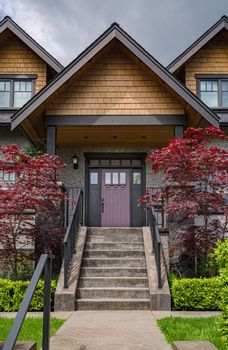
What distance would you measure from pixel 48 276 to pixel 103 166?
10221 mm

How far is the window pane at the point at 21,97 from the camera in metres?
14.2

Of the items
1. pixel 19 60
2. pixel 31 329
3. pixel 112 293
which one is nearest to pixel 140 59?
pixel 19 60

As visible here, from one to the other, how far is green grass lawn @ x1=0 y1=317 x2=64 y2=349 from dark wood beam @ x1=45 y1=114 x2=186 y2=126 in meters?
5.94

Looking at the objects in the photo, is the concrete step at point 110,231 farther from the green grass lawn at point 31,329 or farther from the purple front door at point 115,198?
the green grass lawn at point 31,329

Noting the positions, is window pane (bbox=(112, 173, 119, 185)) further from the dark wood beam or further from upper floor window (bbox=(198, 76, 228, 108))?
upper floor window (bbox=(198, 76, 228, 108))

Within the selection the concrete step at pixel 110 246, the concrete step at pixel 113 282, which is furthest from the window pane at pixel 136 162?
the concrete step at pixel 113 282

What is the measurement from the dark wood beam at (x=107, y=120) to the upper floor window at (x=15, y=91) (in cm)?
328

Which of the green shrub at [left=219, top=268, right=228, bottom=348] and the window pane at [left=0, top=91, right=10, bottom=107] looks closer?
the green shrub at [left=219, top=268, right=228, bottom=348]

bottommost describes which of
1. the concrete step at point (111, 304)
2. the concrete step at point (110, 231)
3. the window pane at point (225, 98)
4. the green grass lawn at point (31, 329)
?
the concrete step at point (111, 304)

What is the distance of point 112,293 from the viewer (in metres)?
8.42

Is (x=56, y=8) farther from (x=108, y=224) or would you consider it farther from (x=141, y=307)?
(x=141, y=307)

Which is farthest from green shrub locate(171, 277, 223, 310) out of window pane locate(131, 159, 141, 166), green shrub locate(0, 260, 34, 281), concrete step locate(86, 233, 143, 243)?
window pane locate(131, 159, 141, 166)

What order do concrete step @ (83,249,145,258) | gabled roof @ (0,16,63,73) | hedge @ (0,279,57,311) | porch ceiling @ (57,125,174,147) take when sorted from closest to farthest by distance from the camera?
hedge @ (0,279,57,311), concrete step @ (83,249,145,258), porch ceiling @ (57,125,174,147), gabled roof @ (0,16,63,73)

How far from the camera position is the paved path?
5.04 metres
